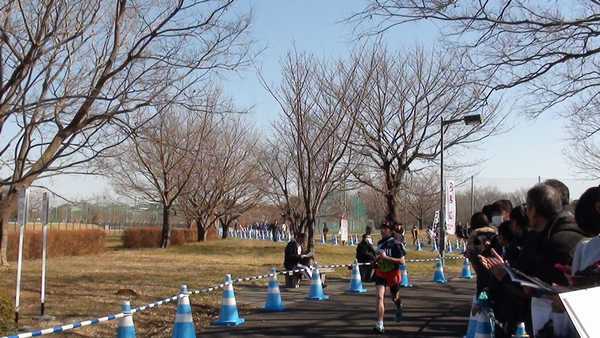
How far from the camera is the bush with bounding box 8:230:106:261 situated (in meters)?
30.2

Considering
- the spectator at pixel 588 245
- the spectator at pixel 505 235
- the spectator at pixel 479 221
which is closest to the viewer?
the spectator at pixel 588 245

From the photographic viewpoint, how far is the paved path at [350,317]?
379 inches

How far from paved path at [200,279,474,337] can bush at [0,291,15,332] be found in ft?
9.02

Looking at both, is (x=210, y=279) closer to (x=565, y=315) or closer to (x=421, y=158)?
(x=421, y=158)

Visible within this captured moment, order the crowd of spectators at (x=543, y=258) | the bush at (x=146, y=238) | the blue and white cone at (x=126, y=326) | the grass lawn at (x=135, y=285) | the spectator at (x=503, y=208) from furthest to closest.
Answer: the bush at (x=146, y=238)
the grass lawn at (x=135, y=285)
the spectator at (x=503, y=208)
the blue and white cone at (x=126, y=326)
the crowd of spectators at (x=543, y=258)

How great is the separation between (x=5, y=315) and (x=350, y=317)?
17.3 ft

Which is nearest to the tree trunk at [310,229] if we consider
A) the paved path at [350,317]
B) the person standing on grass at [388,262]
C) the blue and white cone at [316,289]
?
the paved path at [350,317]

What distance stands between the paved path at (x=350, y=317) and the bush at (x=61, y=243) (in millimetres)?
18345

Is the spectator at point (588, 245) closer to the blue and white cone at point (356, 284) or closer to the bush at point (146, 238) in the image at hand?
the blue and white cone at point (356, 284)

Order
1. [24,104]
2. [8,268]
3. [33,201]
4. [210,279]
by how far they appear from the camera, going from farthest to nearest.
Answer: [8,268], [210,279], [33,201], [24,104]

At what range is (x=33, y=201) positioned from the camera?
14414 millimetres

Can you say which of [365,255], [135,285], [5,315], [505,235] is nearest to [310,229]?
[365,255]

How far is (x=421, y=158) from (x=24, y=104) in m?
18.7

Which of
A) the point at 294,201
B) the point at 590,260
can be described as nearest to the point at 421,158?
the point at 294,201
